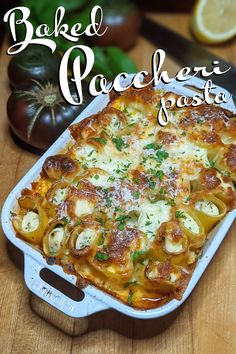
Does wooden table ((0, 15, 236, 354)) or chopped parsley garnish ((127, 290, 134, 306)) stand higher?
chopped parsley garnish ((127, 290, 134, 306))

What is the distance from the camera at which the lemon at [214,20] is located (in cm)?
274

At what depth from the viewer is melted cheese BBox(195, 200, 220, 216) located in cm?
177

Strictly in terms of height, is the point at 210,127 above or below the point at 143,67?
above

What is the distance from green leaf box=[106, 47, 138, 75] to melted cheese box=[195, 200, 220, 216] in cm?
103

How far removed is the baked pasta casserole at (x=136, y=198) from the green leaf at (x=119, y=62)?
520mm

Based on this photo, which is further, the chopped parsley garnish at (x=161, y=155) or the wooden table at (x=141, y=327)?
the chopped parsley garnish at (x=161, y=155)

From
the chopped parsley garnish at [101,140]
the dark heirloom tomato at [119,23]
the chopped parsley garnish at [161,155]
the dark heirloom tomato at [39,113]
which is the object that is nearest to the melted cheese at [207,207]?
the chopped parsley garnish at [161,155]

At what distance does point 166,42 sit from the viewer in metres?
2.76

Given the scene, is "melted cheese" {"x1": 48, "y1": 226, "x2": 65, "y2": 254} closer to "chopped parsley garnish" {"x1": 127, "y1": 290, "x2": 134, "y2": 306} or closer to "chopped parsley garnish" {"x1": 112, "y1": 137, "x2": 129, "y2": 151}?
"chopped parsley garnish" {"x1": 127, "y1": 290, "x2": 134, "y2": 306}

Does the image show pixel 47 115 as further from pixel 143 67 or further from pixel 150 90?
pixel 143 67

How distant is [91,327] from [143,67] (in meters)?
1.50

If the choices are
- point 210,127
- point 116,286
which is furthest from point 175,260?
point 210,127

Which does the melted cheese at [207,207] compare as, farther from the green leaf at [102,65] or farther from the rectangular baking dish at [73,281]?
the green leaf at [102,65]

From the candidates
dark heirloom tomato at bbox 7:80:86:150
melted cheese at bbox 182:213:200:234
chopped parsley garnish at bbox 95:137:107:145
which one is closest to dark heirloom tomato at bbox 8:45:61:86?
dark heirloom tomato at bbox 7:80:86:150
